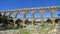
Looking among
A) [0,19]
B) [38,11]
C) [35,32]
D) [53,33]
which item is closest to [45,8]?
[38,11]

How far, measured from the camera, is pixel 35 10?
1586 inches

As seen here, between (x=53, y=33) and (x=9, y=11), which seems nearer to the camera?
(x=53, y=33)

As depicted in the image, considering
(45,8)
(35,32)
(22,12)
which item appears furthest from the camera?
(22,12)

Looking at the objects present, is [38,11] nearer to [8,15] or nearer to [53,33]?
[8,15]

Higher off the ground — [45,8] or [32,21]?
[45,8]

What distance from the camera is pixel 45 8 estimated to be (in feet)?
127

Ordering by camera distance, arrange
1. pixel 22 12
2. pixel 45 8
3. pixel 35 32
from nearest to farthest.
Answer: pixel 35 32 → pixel 45 8 → pixel 22 12

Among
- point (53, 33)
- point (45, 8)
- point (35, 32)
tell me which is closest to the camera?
point (53, 33)

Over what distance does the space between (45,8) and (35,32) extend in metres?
Result: 21.6

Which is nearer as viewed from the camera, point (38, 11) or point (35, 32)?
point (35, 32)

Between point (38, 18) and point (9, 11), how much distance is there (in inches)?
324

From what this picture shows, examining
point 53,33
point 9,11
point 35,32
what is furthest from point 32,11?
point 53,33

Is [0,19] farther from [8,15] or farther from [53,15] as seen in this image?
[53,15]

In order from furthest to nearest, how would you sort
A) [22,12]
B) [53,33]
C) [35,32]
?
[22,12] < [35,32] < [53,33]
